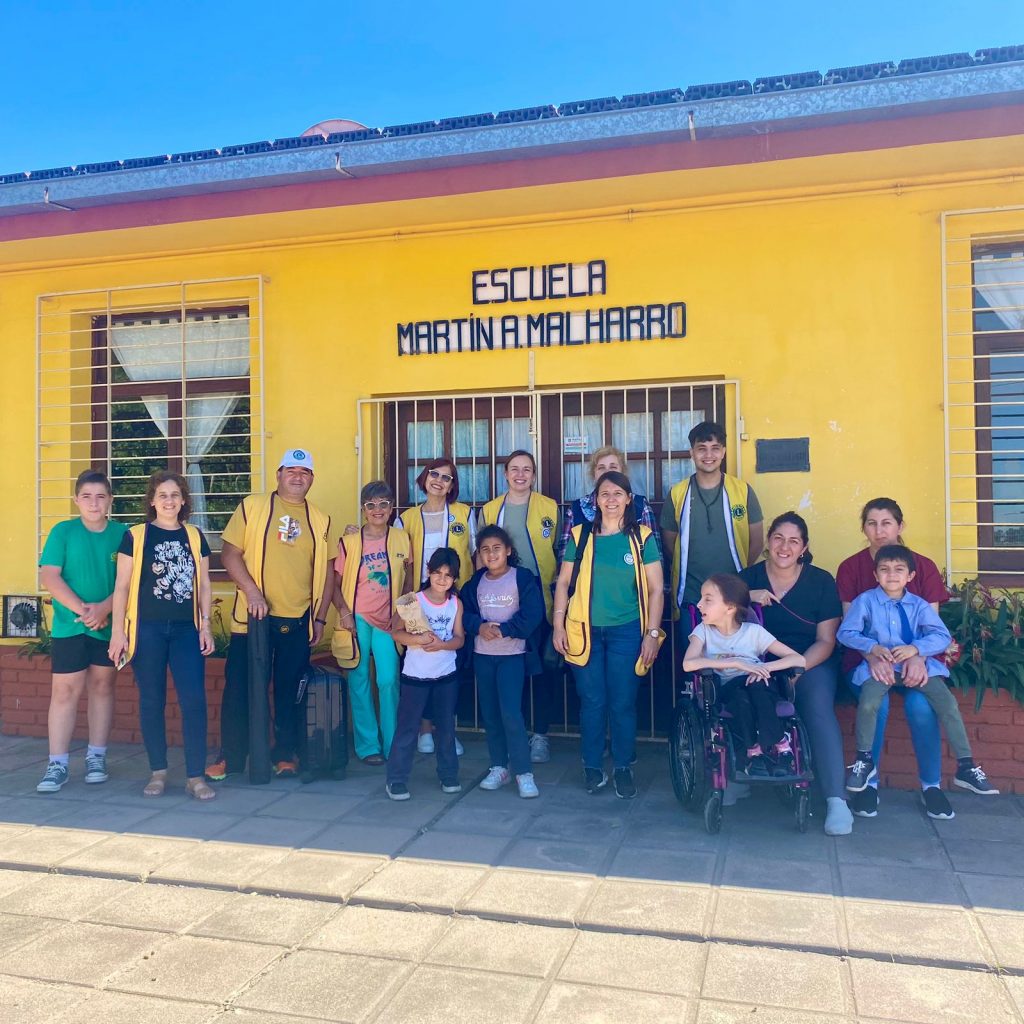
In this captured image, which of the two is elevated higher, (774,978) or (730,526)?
(730,526)

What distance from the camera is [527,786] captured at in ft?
15.3

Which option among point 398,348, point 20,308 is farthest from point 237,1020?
point 20,308

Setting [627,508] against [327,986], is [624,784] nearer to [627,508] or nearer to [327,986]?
[627,508]

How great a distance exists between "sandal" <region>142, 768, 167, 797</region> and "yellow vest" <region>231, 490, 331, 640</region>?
84 cm

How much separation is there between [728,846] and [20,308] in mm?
6216

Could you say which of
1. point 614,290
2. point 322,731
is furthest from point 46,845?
point 614,290

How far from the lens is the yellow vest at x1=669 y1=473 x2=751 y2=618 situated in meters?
4.98

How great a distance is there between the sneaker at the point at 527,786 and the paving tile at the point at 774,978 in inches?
65.4

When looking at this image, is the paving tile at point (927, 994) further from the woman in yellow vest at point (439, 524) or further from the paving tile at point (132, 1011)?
the woman in yellow vest at point (439, 524)

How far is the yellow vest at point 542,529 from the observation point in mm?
5262

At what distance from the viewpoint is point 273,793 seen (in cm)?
487

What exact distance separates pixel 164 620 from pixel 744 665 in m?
2.96

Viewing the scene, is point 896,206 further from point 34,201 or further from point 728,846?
point 34,201

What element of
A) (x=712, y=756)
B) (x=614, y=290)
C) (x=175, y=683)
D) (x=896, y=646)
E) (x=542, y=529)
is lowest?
(x=712, y=756)
